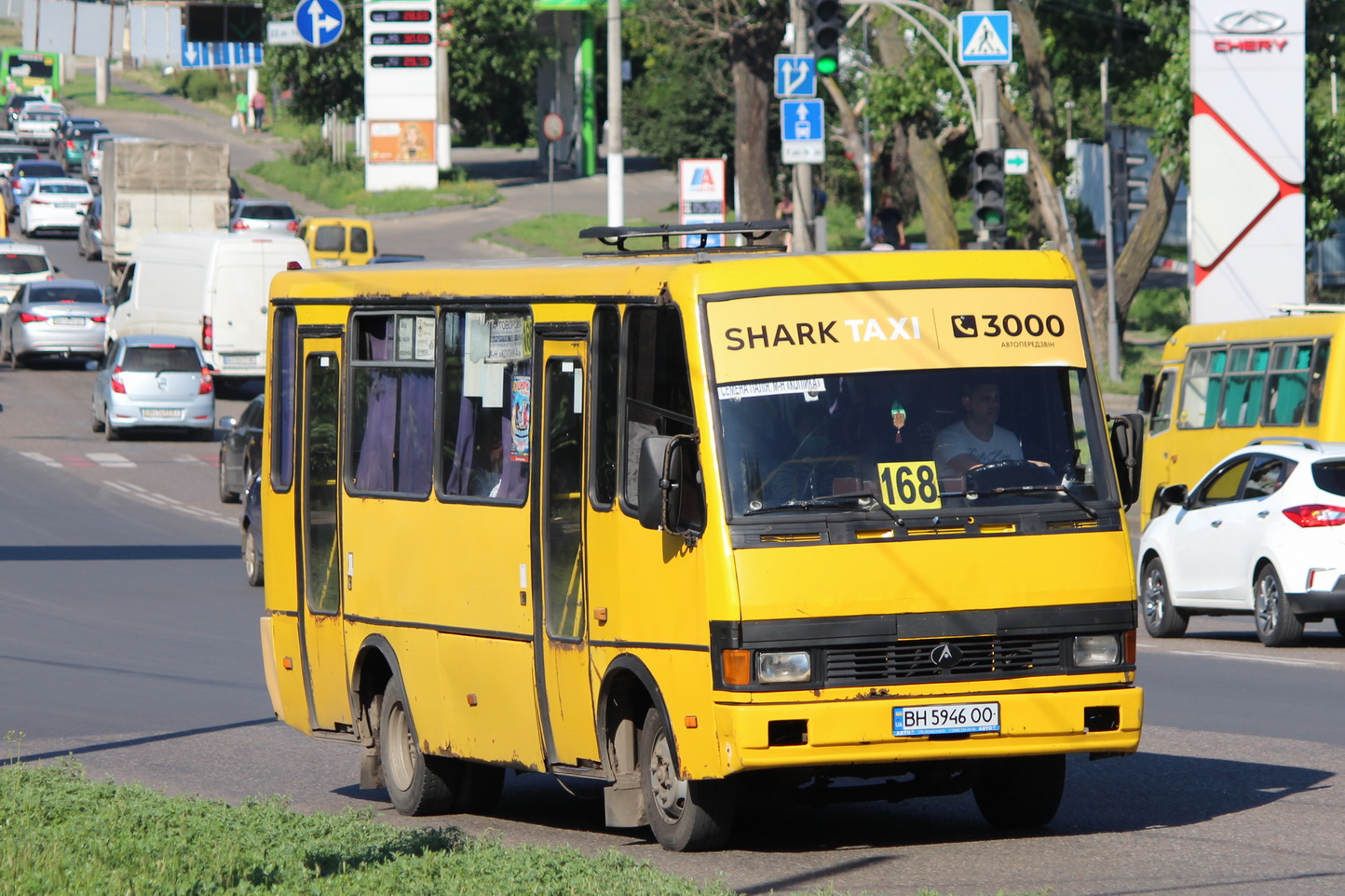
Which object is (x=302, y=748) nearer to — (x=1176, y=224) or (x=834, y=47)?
(x=834, y=47)

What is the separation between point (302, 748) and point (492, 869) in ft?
16.4

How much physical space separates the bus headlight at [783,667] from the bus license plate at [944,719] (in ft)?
1.21

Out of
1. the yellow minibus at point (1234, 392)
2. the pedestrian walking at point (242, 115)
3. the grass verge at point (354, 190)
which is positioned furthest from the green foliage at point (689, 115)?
the yellow minibus at point (1234, 392)

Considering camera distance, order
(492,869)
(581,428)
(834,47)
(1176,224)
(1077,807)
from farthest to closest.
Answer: (1176,224), (834,47), (1077,807), (581,428), (492,869)

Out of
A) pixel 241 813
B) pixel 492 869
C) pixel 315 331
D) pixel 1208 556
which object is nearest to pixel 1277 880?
pixel 492 869

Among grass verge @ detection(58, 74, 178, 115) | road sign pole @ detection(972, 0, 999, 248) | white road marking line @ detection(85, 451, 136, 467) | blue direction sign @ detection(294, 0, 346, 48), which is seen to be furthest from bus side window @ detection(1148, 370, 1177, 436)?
grass verge @ detection(58, 74, 178, 115)

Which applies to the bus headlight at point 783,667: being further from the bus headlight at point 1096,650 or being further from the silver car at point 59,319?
the silver car at point 59,319

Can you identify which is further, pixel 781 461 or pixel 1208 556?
pixel 1208 556

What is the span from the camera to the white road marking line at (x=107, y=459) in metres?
31.7

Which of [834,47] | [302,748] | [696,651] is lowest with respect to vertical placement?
[302,748]

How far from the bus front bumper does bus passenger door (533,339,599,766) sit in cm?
110

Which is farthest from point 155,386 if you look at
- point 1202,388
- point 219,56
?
point 219,56

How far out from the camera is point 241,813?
9297 mm

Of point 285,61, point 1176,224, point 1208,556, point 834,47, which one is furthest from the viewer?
point 285,61
